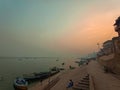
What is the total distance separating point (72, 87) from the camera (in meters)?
25.6

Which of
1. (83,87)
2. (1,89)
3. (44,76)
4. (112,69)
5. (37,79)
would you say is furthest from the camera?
(44,76)

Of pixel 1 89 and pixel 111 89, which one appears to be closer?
pixel 111 89

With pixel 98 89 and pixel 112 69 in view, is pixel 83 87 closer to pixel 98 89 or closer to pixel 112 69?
pixel 98 89

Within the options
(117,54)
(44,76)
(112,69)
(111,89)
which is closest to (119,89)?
(111,89)

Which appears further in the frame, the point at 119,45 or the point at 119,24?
the point at 119,24

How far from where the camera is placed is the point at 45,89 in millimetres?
35000

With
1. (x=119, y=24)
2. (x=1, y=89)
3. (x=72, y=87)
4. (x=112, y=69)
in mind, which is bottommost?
(x=1, y=89)

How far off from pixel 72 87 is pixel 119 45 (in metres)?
12.1

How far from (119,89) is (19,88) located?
83.5ft

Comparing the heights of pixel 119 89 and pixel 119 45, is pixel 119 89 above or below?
below

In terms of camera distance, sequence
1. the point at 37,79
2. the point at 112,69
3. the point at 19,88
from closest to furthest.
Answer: the point at 112,69 < the point at 19,88 < the point at 37,79

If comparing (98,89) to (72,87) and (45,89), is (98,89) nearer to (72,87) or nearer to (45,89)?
(72,87)

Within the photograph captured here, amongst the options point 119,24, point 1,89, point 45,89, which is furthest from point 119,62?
point 1,89

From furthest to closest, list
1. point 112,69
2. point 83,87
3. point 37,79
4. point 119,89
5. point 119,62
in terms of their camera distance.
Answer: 1. point 37,79
2. point 112,69
3. point 119,62
4. point 83,87
5. point 119,89
